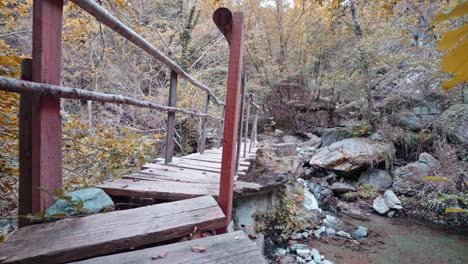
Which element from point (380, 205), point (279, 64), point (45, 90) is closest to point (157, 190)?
point (45, 90)

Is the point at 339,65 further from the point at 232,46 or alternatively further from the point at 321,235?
the point at 232,46

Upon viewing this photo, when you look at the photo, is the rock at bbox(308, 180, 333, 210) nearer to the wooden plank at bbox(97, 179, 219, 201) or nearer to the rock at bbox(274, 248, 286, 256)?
the rock at bbox(274, 248, 286, 256)

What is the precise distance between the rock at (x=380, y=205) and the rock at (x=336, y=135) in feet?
9.39

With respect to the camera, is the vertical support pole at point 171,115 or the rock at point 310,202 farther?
the rock at point 310,202

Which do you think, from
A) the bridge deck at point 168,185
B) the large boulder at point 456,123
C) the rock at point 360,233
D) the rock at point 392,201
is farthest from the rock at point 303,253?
the large boulder at point 456,123

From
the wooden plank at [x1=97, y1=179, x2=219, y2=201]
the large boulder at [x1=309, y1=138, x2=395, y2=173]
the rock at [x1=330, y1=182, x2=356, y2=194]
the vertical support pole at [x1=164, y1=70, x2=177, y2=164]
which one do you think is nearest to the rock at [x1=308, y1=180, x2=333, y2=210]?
the rock at [x1=330, y1=182, x2=356, y2=194]

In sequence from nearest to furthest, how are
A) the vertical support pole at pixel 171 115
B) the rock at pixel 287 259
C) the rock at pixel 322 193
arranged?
the vertical support pole at pixel 171 115 < the rock at pixel 287 259 < the rock at pixel 322 193

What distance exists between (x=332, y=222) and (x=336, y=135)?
14.5ft

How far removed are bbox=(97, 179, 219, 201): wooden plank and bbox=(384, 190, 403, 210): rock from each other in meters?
5.28

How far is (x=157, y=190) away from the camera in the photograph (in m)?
1.47

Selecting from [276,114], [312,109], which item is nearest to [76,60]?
[276,114]

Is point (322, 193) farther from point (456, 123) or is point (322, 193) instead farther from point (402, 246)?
point (456, 123)

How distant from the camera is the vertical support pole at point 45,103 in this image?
0.99 metres

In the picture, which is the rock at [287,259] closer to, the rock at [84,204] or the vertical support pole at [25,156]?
the rock at [84,204]
